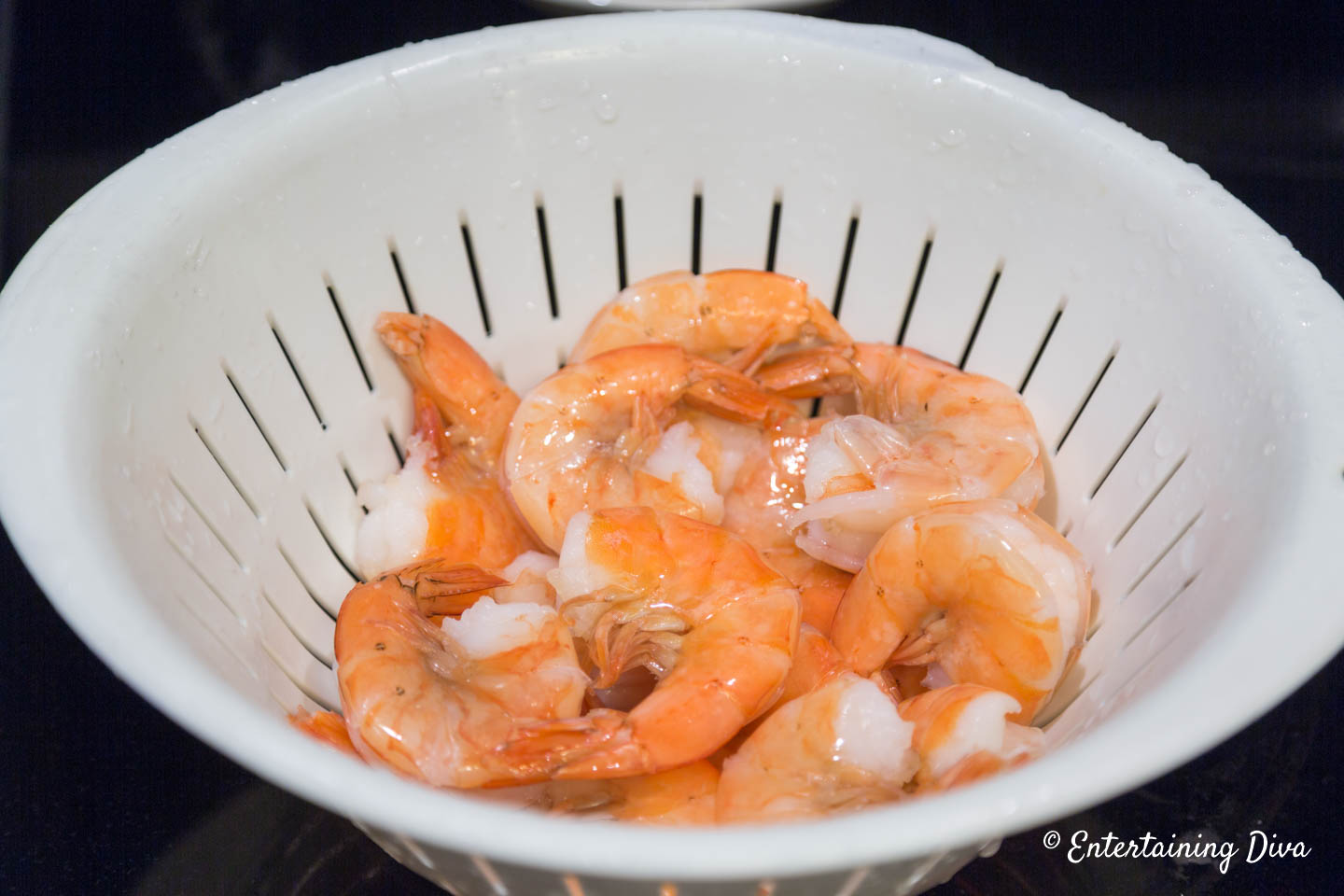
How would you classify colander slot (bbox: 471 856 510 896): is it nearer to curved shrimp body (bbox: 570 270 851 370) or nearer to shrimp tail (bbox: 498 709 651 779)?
shrimp tail (bbox: 498 709 651 779)

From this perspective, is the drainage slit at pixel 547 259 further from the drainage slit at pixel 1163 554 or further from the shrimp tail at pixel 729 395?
the drainage slit at pixel 1163 554

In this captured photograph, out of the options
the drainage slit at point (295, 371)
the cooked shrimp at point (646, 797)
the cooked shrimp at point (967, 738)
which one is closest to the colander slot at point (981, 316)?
the cooked shrimp at point (967, 738)

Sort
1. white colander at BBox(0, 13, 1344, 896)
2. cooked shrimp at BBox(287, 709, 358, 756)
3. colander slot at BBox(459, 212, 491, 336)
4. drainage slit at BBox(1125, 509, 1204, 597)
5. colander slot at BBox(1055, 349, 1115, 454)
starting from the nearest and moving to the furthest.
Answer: white colander at BBox(0, 13, 1344, 896), cooked shrimp at BBox(287, 709, 358, 756), drainage slit at BBox(1125, 509, 1204, 597), colander slot at BBox(1055, 349, 1115, 454), colander slot at BBox(459, 212, 491, 336)

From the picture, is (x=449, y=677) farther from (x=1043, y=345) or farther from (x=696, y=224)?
(x=1043, y=345)

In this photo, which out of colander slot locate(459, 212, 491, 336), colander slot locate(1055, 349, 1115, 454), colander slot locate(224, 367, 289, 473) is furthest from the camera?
colander slot locate(459, 212, 491, 336)

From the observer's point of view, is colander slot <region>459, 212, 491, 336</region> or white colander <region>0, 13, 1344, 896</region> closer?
white colander <region>0, 13, 1344, 896</region>

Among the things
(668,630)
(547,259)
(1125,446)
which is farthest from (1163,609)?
(547,259)

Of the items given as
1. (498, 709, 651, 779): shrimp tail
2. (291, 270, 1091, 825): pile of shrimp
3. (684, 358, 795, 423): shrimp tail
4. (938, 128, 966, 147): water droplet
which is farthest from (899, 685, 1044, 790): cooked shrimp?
(938, 128, 966, 147): water droplet

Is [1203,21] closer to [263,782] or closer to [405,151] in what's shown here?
[405,151]

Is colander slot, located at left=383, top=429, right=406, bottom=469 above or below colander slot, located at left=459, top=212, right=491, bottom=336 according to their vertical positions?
below
